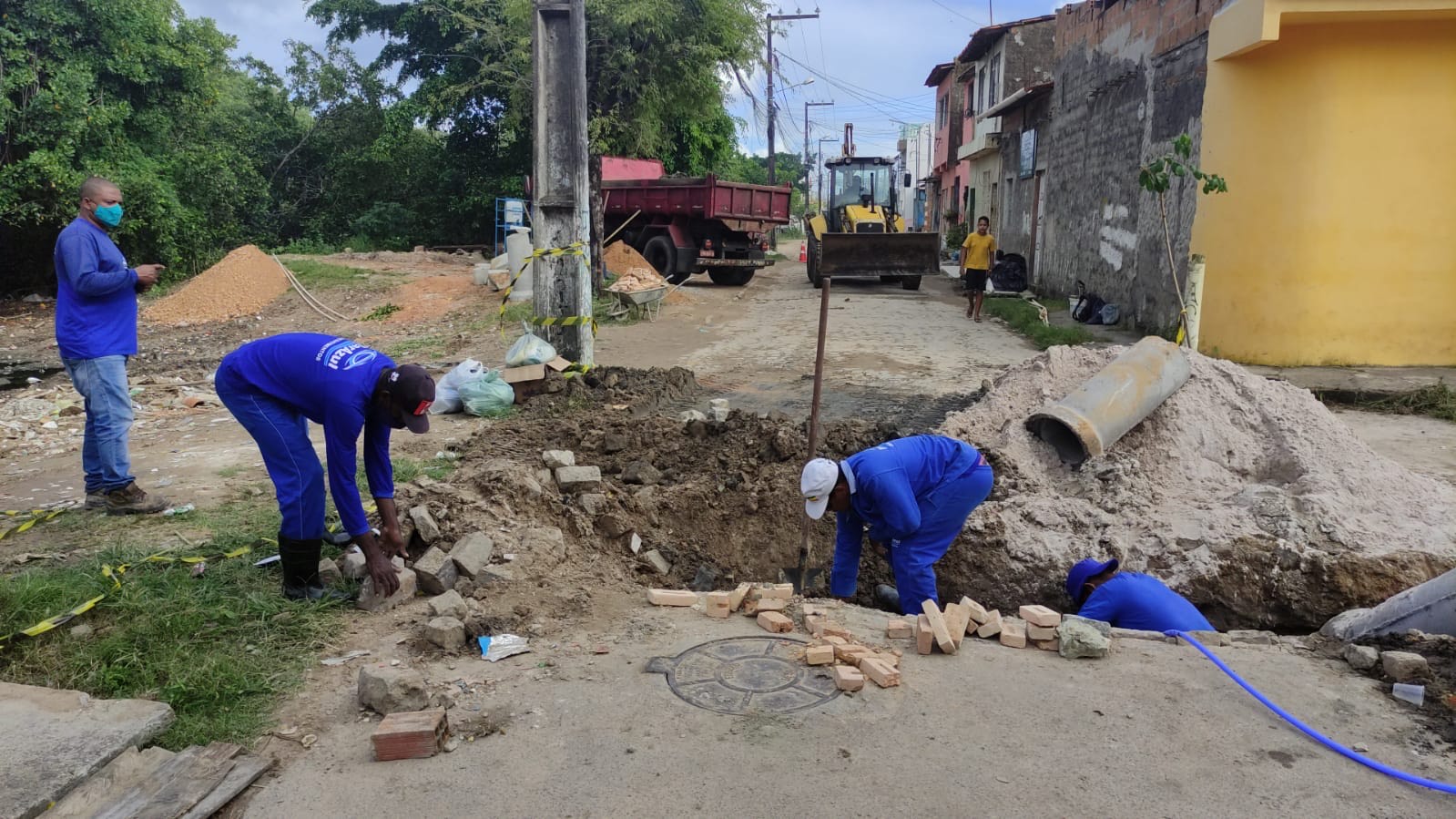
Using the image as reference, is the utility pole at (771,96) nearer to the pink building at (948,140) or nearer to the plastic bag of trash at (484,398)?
the pink building at (948,140)

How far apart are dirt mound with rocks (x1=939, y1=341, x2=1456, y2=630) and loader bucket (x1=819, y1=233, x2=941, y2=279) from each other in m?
11.3

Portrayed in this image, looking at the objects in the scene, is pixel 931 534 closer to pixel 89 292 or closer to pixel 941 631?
pixel 941 631

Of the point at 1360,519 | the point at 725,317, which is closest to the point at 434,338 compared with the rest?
the point at 725,317

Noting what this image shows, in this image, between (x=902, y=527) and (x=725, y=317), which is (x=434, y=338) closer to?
(x=725, y=317)

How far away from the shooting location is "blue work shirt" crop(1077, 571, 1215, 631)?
416 cm

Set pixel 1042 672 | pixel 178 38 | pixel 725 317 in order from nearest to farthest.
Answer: pixel 1042 672, pixel 725 317, pixel 178 38

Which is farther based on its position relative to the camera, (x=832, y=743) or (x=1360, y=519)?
(x=1360, y=519)

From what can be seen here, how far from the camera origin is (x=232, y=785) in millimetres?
2621

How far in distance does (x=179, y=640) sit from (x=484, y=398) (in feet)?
13.7

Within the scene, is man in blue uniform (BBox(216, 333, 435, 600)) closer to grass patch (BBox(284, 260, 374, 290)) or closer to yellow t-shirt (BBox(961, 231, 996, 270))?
yellow t-shirt (BBox(961, 231, 996, 270))

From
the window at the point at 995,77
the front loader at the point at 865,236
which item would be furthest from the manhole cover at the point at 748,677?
Result: the window at the point at 995,77

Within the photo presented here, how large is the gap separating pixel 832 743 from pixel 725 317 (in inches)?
467

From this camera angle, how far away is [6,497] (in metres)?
5.43

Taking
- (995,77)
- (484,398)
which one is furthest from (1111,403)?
(995,77)
